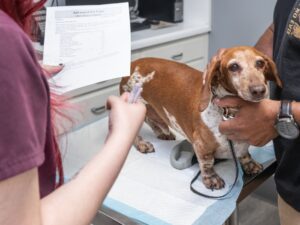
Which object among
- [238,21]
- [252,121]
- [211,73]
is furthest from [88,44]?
[238,21]

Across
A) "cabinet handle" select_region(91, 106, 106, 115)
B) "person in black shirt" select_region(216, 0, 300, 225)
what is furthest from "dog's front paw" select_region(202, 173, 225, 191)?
"cabinet handle" select_region(91, 106, 106, 115)

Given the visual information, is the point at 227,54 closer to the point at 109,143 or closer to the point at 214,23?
the point at 109,143

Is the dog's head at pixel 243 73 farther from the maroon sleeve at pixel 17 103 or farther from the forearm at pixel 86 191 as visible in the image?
the maroon sleeve at pixel 17 103

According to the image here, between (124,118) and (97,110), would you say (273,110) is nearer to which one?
(124,118)

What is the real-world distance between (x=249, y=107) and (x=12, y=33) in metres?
0.65

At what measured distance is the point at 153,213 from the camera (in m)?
0.89

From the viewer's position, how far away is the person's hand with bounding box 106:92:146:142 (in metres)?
0.51

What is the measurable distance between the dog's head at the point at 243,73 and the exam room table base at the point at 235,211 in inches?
10.2

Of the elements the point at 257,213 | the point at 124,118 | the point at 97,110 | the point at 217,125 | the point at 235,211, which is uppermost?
the point at 124,118

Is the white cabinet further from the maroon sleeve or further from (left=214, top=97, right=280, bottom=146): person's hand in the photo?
the maroon sleeve

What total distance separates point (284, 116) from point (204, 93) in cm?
21

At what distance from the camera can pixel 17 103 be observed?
339 millimetres

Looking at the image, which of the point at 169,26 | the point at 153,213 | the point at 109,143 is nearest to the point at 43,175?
the point at 109,143

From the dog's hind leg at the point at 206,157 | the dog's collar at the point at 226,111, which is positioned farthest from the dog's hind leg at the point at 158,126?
the dog's collar at the point at 226,111
